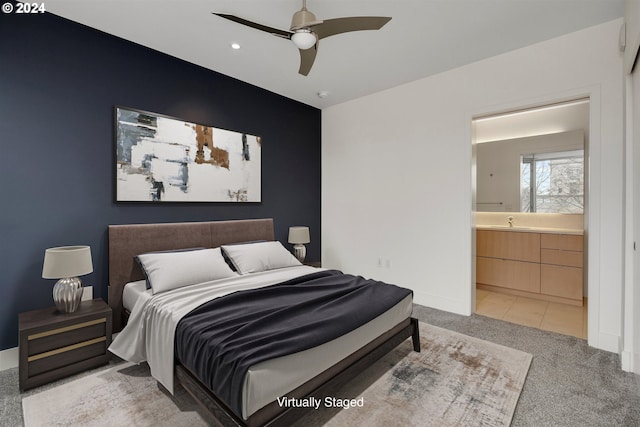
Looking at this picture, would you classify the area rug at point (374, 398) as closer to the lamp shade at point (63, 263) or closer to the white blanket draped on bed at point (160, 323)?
the white blanket draped on bed at point (160, 323)

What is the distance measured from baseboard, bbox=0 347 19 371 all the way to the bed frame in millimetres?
665

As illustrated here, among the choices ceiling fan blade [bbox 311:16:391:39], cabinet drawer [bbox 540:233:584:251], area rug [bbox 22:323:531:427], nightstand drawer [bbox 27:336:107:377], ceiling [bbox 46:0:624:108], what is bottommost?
area rug [bbox 22:323:531:427]

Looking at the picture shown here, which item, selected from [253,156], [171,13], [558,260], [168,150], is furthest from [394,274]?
[171,13]

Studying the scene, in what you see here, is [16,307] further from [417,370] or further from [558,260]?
[558,260]

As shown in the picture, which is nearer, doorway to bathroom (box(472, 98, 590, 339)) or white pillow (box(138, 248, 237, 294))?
white pillow (box(138, 248, 237, 294))

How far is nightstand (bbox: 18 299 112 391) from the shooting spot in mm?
2076

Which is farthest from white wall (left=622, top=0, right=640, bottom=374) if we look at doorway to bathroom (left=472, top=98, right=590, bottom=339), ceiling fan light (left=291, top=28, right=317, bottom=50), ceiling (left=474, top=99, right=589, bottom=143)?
ceiling fan light (left=291, top=28, right=317, bottom=50)

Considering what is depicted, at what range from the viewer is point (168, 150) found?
3182mm

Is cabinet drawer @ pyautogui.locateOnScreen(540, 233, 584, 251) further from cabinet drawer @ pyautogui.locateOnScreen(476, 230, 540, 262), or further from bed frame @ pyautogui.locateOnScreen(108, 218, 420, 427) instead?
bed frame @ pyautogui.locateOnScreen(108, 218, 420, 427)

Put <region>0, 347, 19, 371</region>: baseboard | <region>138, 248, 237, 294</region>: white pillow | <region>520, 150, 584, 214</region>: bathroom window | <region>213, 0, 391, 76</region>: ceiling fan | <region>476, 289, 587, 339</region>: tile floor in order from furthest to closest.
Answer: <region>520, 150, 584, 214</region>: bathroom window < <region>476, 289, 587, 339</region>: tile floor < <region>138, 248, 237, 294</region>: white pillow < <region>0, 347, 19, 371</region>: baseboard < <region>213, 0, 391, 76</region>: ceiling fan

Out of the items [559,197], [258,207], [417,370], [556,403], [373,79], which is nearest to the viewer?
[556,403]

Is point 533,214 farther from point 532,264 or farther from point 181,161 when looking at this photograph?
point 181,161

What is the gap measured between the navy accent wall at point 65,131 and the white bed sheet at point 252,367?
28.7 inches

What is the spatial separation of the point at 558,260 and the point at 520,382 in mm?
2546
